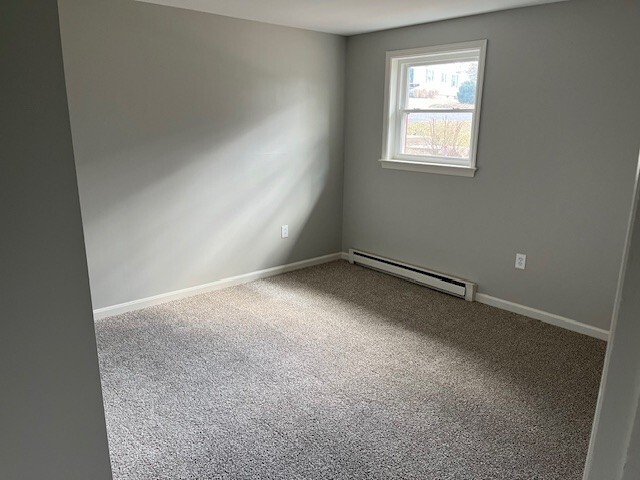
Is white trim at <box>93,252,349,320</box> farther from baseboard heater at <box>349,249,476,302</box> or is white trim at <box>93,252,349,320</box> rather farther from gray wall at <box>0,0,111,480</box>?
gray wall at <box>0,0,111,480</box>

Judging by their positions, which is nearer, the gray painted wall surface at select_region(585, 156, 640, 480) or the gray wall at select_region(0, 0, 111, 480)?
the gray painted wall surface at select_region(585, 156, 640, 480)

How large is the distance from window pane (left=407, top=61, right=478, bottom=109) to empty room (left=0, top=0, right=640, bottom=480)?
2 centimetres

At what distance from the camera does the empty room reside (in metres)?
1.00

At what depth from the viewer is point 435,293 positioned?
13.5ft

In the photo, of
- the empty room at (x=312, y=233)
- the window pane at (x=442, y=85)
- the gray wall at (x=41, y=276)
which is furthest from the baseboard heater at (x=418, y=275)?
the gray wall at (x=41, y=276)

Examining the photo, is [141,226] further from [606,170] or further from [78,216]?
[606,170]

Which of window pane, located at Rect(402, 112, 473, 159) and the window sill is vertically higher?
window pane, located at Rect(402, 112, 473, 159)

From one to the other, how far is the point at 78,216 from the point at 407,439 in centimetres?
182

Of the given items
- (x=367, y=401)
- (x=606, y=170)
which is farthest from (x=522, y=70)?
(x=367, y=401)

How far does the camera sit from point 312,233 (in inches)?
191

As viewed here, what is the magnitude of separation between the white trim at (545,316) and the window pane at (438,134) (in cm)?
118

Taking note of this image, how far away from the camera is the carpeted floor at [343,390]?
210 cm

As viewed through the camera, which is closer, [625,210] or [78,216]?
[78,216]

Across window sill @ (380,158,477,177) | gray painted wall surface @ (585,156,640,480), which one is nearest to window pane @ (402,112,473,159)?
window sill @ (380,158,477,177)
